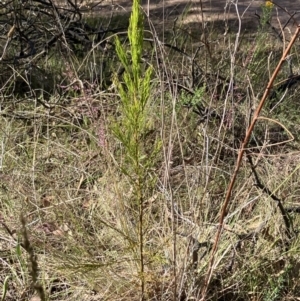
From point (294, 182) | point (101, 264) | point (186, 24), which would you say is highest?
point (101, 264)

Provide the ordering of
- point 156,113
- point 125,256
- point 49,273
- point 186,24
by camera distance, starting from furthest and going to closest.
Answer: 1. point 186,24
2. point 156,113
3. point 49,273
4. point 125,256

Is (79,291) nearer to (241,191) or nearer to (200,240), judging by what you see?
(200,240)

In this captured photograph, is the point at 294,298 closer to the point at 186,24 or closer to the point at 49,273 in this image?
the point at 49,273

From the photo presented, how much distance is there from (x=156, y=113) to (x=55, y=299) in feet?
3.26

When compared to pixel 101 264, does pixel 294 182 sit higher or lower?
lower

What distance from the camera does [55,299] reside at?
1923mm

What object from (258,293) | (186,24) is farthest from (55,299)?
(186,24)

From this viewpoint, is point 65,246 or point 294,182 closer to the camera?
point 65,246

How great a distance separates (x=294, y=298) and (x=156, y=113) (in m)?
1.04

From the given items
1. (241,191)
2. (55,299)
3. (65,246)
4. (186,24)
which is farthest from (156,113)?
(186,24)

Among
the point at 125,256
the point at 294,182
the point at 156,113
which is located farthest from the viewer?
the point at 156,113

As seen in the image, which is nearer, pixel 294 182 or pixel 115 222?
pixel 115 222

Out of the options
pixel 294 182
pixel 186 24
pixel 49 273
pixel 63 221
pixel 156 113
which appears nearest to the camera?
pixel 49 273

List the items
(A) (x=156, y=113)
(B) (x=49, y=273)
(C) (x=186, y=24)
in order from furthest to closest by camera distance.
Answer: (C) (x=186, y=24) → (A) (x=156, y=113) → (B) (x=49, y=273)
